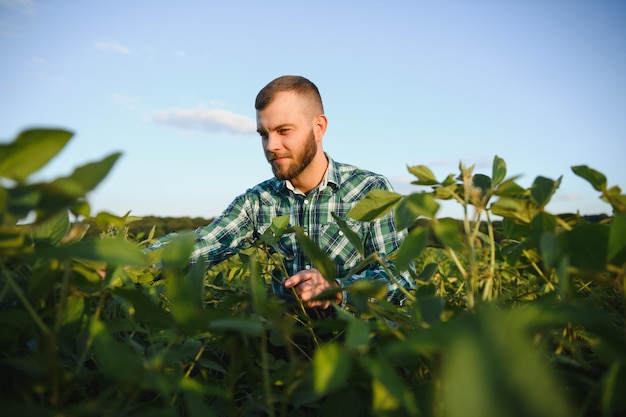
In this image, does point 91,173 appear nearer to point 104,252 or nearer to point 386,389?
point 104,252

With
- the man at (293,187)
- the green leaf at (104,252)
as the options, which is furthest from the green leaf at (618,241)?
the man at (293,187)

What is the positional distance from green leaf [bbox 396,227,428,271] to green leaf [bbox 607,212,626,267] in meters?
0.12

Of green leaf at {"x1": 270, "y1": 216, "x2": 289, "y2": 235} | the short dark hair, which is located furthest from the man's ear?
green leaf at {"x1": 270, "y1": 216, "x2": 289, "y2": 235}

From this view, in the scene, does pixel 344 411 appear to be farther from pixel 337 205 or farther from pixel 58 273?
pixel 337 205

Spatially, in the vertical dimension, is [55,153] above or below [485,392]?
above

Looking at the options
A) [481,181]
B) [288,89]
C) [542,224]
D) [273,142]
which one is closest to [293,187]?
[273,142]

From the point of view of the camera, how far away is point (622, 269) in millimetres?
305

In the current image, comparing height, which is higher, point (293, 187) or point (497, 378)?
point (293, 187)

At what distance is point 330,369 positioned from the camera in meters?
0.23

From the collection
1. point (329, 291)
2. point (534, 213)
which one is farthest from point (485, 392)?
point (534, 213)

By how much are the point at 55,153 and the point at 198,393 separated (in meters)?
0.16

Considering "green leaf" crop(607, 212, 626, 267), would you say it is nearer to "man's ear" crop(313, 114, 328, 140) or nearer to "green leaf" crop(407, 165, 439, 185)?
"green leaf" crop(407, 165, 439, 185)

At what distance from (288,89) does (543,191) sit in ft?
7.12

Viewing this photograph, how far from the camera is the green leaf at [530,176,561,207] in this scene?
0.37m
